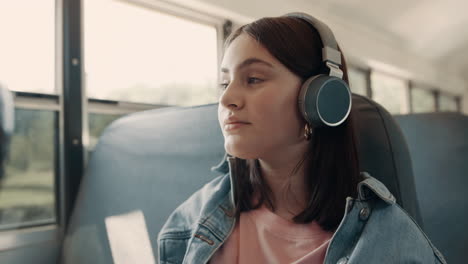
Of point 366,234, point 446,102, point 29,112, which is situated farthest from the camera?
point 446,102

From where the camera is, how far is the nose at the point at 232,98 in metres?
0.68

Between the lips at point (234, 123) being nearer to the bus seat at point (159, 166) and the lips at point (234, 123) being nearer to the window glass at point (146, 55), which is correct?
the bus seat at point (159, 166)

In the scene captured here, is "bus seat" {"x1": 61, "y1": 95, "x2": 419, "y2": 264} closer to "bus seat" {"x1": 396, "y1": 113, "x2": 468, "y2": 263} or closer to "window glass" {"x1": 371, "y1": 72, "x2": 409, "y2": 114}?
"bus seat" {"x1": 396, "y1": 113, "x2": 468, "y2": 263}

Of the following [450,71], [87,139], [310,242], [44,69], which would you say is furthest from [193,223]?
[450,71]

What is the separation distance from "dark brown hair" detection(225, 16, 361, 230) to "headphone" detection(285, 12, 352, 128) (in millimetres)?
27

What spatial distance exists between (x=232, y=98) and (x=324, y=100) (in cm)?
16

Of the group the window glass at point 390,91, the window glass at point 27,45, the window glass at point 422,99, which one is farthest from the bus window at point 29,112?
the window glass at point 422,99

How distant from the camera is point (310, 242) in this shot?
0.72 meters

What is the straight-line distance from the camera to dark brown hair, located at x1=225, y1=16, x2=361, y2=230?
70cm

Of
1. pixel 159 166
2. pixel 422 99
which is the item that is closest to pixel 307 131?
pixel 159 166

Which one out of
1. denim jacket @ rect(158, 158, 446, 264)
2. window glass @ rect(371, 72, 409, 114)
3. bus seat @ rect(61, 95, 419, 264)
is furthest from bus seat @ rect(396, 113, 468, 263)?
window glass @ rect(371, 72, 409, 114)

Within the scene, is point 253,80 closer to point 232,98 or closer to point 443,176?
point 232,98

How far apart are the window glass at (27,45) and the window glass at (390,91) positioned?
3.62 m

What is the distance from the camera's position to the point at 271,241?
0.75 metres
